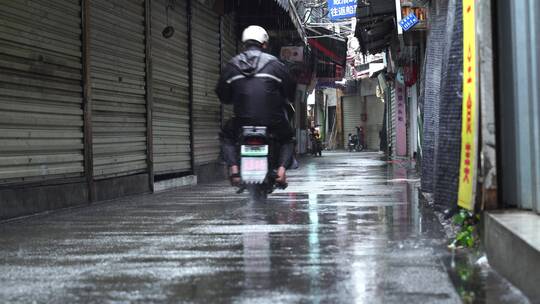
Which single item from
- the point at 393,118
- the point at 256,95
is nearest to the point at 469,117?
the point at 256,95

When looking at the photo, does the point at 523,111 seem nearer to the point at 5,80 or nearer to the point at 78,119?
the point at 5,80

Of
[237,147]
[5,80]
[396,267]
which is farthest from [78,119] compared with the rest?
[396,267]

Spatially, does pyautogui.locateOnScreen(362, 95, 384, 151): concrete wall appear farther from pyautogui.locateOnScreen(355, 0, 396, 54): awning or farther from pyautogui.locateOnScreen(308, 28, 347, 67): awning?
pyautogui.locateOnScreen(355, 0, 396, 54): awning

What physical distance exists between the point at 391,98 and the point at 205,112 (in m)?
18.7

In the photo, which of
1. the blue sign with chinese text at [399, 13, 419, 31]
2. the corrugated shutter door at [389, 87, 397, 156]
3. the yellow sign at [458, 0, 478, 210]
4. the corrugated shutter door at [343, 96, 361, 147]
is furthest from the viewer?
the corrugated shutter door at [343, 96, 361, 147]

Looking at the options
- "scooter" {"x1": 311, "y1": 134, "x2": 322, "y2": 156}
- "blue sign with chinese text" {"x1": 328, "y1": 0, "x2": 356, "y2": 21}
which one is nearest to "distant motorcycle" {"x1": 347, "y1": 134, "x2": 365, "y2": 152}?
"scooter" {"x1": 311, "y1": 134, "x2": 322, "y2": 156}

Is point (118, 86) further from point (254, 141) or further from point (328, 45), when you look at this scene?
point (328, 45)

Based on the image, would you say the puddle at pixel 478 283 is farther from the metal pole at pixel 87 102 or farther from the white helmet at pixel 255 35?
the metal pole at pixel 87 102

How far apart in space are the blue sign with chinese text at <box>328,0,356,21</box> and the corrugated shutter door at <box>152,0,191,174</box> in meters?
10.0

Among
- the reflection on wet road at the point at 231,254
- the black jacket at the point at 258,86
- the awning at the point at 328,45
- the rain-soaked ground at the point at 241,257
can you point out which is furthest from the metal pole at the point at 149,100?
the awning at the point at 328,45

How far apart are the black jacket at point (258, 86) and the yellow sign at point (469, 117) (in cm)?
273

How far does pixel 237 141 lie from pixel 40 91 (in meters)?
2.86

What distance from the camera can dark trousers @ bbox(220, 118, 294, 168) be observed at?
7891 mm

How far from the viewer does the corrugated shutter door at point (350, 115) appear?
2100 inches
